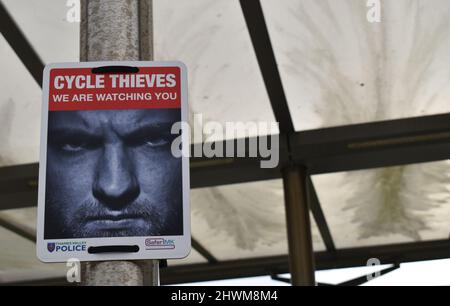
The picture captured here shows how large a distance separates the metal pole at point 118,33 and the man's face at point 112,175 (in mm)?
160

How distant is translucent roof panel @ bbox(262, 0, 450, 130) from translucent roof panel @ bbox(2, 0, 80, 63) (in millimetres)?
2445

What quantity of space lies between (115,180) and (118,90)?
0.37 m

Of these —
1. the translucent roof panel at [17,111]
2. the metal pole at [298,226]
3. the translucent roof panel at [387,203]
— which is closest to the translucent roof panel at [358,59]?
the metal pole at [298,226]

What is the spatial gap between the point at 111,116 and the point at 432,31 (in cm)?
710

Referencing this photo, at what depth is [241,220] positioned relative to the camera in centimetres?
1458

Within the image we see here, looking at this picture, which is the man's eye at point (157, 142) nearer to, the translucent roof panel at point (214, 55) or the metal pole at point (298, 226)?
the translucent roof panel at point (214, 55)

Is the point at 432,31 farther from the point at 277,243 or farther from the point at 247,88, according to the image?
the point at 277,243

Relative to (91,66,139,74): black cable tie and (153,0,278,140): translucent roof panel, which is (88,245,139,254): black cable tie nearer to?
(91,66,139,74): black cable tie

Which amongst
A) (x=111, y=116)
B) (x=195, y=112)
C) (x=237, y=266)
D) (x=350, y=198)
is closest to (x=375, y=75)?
(x=195, y=112)

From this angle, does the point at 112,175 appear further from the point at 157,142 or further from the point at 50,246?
the point at 50,246

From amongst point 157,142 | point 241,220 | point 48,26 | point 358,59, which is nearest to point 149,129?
point 157,142

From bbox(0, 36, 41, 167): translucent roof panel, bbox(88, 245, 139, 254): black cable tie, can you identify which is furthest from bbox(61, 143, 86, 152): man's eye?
bbox(0, 36, 41, 167): translucent roof panel

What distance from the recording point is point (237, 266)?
1756 centimetres

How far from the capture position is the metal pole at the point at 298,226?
11516mm
